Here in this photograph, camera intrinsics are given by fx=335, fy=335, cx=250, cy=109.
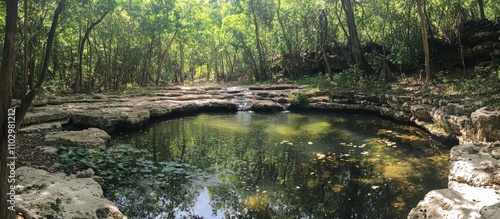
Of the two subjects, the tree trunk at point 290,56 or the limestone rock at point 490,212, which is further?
the tree trunk at point 290,56

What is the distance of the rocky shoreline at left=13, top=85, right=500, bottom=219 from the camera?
14.4 ft

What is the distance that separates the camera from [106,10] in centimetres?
1725

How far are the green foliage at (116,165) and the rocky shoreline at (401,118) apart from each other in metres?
0.90

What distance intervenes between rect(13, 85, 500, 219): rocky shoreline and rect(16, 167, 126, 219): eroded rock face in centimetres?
12

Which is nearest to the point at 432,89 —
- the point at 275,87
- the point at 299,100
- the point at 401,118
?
the point at 401,118

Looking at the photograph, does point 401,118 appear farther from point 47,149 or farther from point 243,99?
point 47,149

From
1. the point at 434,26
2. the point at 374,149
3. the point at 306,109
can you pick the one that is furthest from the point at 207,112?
the point at 434,26

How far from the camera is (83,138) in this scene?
840cm

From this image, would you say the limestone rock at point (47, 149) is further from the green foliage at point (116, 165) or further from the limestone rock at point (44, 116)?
the limestone rock at point (44, 116)

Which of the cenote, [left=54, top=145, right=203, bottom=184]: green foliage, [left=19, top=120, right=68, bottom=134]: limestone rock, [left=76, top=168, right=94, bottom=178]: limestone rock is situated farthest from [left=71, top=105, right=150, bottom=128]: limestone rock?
[left=76, top=168, right=94, bottom=178]: limestone rock

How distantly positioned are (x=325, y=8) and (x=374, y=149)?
588 inches

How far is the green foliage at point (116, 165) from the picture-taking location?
6535 mm

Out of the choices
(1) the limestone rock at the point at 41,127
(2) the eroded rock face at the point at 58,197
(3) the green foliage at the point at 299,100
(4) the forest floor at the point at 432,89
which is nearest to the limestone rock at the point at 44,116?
(1) the limestone rock at the point at 41,127

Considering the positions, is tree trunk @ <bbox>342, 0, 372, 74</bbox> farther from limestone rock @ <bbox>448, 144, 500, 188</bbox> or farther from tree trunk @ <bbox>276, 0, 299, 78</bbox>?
limestone rock @ <bbox>448, 144, 500, 188</bbox>
